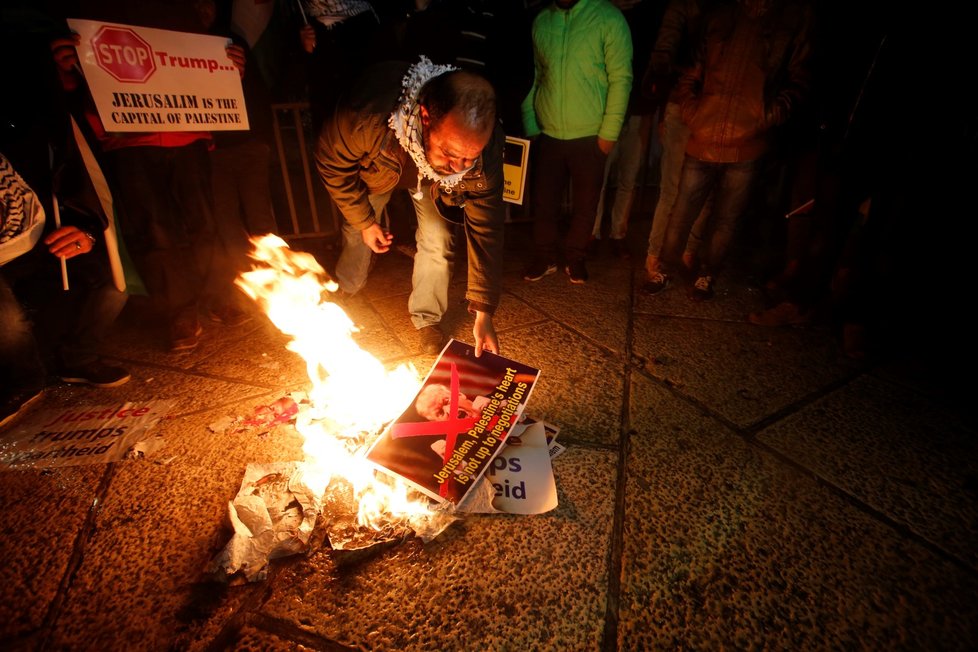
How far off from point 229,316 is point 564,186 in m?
2.98

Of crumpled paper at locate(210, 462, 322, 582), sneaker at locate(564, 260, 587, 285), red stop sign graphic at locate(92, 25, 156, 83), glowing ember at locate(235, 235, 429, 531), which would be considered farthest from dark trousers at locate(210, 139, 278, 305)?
sneaker at locate(564, 260, 587, 285)

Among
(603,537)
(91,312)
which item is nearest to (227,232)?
(91,312)

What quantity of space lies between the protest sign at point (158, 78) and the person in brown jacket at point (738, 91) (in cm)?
329

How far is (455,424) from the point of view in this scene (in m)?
2.27

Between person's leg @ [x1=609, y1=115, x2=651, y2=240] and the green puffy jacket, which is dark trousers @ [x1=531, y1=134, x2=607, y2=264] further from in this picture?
person's leg @ [x1=609, y1=115, x2=651, y2=240]

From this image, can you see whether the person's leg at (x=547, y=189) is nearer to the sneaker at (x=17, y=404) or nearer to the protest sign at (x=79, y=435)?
the protest sign at (x=79, y=435)

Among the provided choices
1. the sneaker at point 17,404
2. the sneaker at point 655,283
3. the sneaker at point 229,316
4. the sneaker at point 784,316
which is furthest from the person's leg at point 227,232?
the sneaker at point 784,316

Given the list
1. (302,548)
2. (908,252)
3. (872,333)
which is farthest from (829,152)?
(302,548)

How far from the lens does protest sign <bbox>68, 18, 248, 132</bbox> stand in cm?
264

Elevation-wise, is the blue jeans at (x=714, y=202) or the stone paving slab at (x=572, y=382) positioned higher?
the blue jeans at (x=714, y=202)

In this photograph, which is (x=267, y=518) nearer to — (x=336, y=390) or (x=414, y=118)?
(x=336, y=390)

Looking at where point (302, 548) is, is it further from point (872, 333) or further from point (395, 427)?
point (872, 333)

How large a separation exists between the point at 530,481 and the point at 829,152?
11.5ft

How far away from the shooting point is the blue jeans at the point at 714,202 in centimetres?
370
